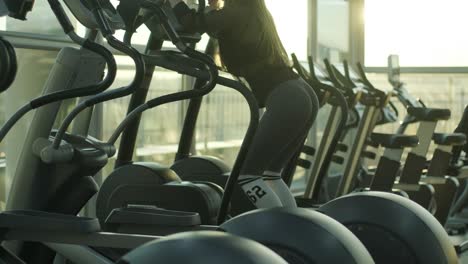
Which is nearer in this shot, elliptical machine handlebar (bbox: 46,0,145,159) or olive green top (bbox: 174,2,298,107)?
elliptical machine handlebar (bbox: 46,0,145,159)

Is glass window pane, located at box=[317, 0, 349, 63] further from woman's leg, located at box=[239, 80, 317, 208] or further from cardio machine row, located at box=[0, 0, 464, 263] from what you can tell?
cardio machine row, located at box=[0, 0, 464, 263]

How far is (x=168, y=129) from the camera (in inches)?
222

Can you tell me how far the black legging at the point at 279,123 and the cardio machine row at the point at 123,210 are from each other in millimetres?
479

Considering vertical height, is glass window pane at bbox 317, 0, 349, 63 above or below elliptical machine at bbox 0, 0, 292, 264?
above

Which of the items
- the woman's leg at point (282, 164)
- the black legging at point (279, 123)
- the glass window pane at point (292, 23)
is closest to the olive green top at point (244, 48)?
the black legging at point (279, 123)

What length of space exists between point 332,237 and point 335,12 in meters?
5.96

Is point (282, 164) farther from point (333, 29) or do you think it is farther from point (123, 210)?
point (333, 29)

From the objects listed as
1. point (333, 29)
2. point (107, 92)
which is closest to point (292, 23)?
point (333, 29)

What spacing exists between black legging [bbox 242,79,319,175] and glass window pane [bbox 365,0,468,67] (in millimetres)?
4527

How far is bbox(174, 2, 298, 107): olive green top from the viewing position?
3416mm

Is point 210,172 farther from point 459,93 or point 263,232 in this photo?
point 459,93

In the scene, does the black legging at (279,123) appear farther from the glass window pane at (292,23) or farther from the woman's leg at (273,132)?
the glass window pane at (292,23)

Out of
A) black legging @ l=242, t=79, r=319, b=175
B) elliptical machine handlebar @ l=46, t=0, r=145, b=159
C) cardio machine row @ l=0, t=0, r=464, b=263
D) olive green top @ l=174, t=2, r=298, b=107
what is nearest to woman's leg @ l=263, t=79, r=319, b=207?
black legging @ l=242, t=79, r=319, b=175

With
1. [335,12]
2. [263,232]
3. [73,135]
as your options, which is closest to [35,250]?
[73,135]
